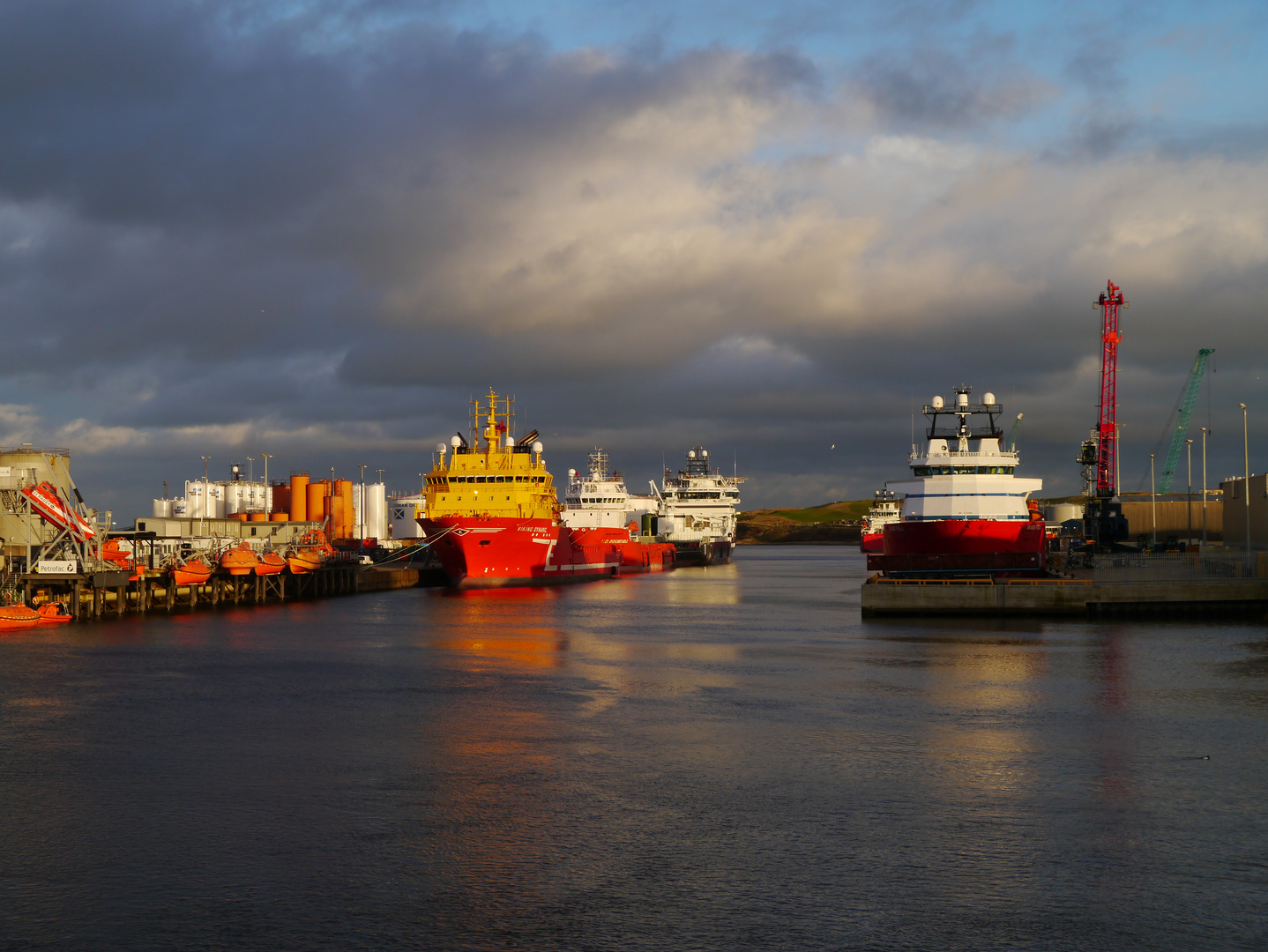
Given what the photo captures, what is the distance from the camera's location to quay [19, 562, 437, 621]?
2028 inches

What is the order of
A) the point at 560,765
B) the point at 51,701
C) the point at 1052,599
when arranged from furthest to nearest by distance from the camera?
1. the point at 1052,599
2. the point at 51,701
3. the point at 560,765

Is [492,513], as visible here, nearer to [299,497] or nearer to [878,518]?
[299,497]

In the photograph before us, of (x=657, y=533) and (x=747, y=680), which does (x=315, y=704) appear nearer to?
(x=747, y=680)

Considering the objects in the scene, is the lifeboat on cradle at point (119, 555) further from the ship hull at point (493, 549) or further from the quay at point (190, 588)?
the ship hull at point (493, 549)

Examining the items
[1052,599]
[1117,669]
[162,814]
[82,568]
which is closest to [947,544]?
[1052,599]

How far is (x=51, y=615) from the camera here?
161 feet

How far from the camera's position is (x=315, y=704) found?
93.7ft

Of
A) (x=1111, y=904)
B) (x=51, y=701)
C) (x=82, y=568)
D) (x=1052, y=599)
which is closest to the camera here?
(x=1111, y=904)

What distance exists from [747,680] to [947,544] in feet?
91.8

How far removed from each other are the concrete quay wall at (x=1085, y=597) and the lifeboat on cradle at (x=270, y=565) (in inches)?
1551

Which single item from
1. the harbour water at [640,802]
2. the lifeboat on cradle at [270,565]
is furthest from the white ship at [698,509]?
the harbour water at [640,802]

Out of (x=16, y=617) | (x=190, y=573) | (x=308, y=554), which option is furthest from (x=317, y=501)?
(x=16, y=617)

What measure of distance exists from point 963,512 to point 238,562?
41566 mm

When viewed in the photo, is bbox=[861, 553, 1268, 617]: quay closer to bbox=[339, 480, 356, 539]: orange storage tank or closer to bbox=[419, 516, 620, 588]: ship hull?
bbox=[419, 516, 620, 588]: ship hull
